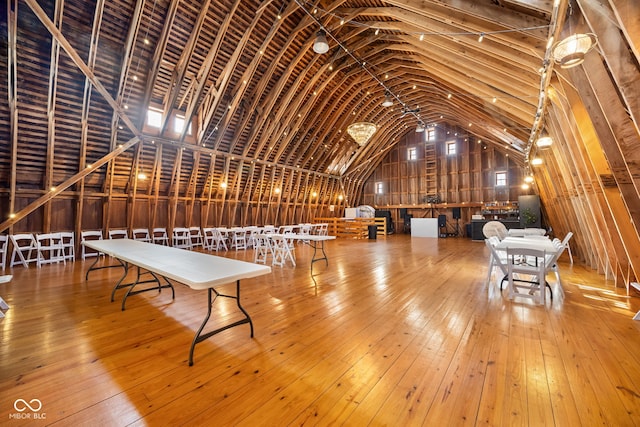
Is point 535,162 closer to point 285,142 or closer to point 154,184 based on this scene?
point 285,142

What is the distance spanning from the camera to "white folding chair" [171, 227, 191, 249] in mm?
8664

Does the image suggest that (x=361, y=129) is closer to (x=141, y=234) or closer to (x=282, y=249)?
(x=282, y=249)

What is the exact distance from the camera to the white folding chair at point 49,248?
6.13m

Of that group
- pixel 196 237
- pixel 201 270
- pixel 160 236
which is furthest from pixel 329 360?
pixel 196 237

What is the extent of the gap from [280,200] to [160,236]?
17.2 feet

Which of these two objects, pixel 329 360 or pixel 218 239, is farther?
pixel 218 239

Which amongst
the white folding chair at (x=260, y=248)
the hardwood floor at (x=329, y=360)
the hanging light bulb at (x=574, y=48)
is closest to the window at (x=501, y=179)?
the hardwood floor at (x=329, y=360)

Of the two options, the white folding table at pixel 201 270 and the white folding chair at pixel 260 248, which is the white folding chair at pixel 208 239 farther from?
the white folding table at pixel 201 270

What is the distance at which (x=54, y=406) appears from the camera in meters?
1.65

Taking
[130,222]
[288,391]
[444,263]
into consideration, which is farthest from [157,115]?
[444,263]

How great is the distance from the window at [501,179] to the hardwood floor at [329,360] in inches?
476

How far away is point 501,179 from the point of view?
47.5 ft

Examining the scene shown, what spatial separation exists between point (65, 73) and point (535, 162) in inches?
462

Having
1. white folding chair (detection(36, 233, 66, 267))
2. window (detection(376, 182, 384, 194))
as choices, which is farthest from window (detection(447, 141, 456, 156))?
Answer: white folding chair (detection(36, 233, 66, 267))
